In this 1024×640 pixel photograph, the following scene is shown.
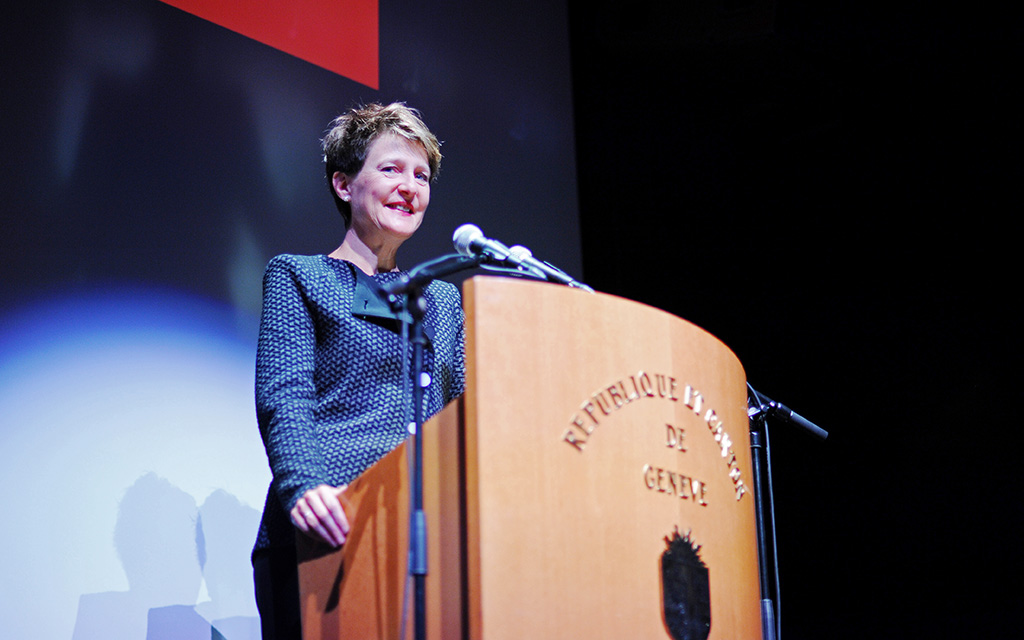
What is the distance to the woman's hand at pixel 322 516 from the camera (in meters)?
1.64

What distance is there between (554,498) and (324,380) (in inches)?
29.8

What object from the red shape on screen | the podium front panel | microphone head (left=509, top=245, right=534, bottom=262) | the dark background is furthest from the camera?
the dark background

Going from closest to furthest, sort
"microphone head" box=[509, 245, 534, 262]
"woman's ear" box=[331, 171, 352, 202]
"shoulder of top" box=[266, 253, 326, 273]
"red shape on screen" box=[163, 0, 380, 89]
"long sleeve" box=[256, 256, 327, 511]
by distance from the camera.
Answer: "long sleeve" box=[256, 256, 327, 511] < "microphone head" box=[509, 245, 534, 262] < "shoulder of top" box=[266, 253, 326, 273] < "woman's ear" box=[331, 171, 352, 202] < "red shape on screen" box=[163, 0, 380, 89]

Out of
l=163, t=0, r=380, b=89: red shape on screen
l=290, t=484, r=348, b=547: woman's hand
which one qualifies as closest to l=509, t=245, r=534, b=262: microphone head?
l=290, t=484, r=348, b=547: woman's hand

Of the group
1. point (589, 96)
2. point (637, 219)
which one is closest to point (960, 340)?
point (637, 219)

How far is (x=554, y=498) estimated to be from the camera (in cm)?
142

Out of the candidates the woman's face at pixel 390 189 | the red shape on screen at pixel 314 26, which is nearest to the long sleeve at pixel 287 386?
the woman's face at pixel 390 189

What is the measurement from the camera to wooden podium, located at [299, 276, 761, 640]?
4.54ft

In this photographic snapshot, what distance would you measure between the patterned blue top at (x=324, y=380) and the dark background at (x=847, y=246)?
2.42 m

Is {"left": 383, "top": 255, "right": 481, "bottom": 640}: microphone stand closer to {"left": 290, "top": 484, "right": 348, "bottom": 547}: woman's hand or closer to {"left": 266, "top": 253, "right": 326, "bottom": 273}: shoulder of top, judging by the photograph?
{"left": 290, "top": 484, "right": 348, "bottom": 547}: woman's hand

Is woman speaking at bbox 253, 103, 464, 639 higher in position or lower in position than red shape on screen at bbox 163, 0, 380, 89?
lower

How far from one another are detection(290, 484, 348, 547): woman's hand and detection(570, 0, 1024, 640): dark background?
2.85 m

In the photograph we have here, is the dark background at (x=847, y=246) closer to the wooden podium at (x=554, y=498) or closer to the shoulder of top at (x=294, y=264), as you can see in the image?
the shoulder of top at (x=294, y=264)

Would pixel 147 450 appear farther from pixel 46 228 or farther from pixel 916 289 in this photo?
pixel 916 289
